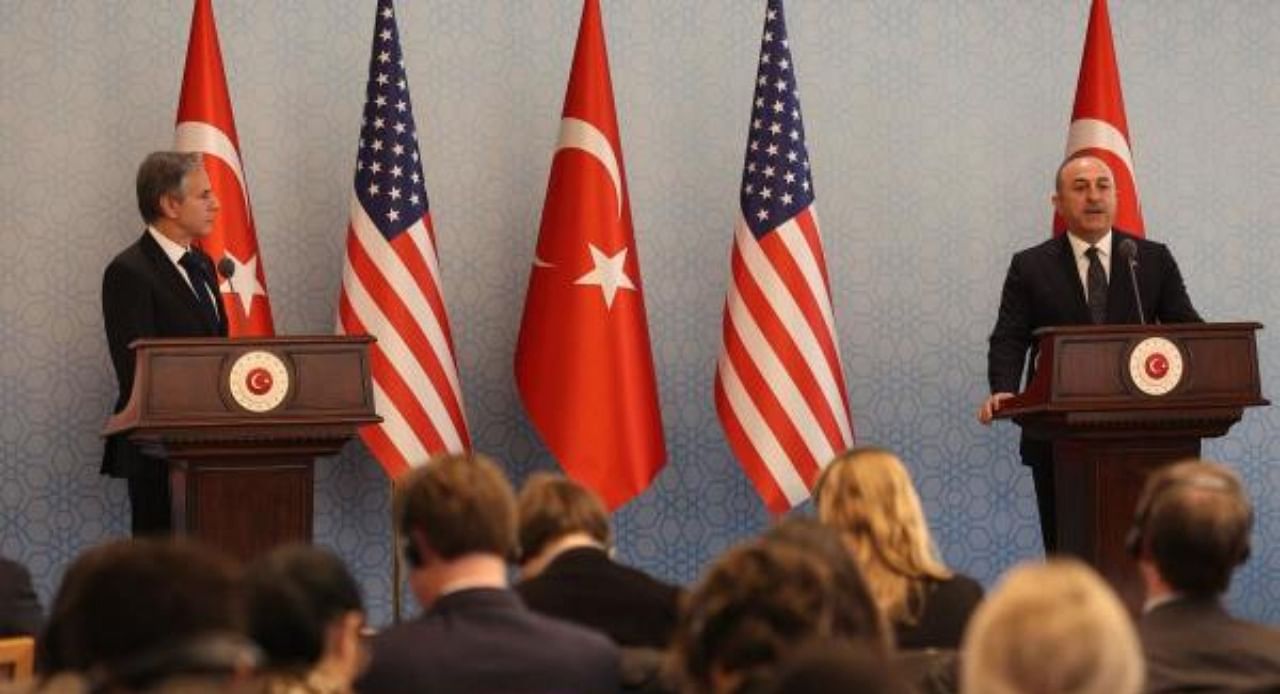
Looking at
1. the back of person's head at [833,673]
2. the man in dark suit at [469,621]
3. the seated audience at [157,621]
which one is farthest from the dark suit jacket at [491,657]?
the back of person's head at [833,673]

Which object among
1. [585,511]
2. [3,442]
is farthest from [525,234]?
[585,511]

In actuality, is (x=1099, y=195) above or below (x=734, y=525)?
above

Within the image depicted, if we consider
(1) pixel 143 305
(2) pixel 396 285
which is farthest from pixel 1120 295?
(1) pixel 143 305

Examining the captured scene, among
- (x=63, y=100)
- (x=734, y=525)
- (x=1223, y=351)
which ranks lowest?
(x=734, y=525)

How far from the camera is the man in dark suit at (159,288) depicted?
707cm

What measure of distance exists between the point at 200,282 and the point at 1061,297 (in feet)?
9.31

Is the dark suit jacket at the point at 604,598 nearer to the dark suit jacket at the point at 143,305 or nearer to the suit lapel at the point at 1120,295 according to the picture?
the dark suit jacket at the point at 143,305

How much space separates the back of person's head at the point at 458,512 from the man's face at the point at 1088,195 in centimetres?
408

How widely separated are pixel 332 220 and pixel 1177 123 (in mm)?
3601

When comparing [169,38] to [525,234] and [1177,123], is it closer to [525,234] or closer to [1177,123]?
[525,234]

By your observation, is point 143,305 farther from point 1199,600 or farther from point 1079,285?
point 1199,600

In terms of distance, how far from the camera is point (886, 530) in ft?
14.9

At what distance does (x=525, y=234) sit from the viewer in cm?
934

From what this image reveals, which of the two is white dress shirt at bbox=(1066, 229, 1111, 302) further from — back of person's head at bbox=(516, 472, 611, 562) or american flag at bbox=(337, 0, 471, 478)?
back of person's head at bbox=(516, 472, 611, 562)
